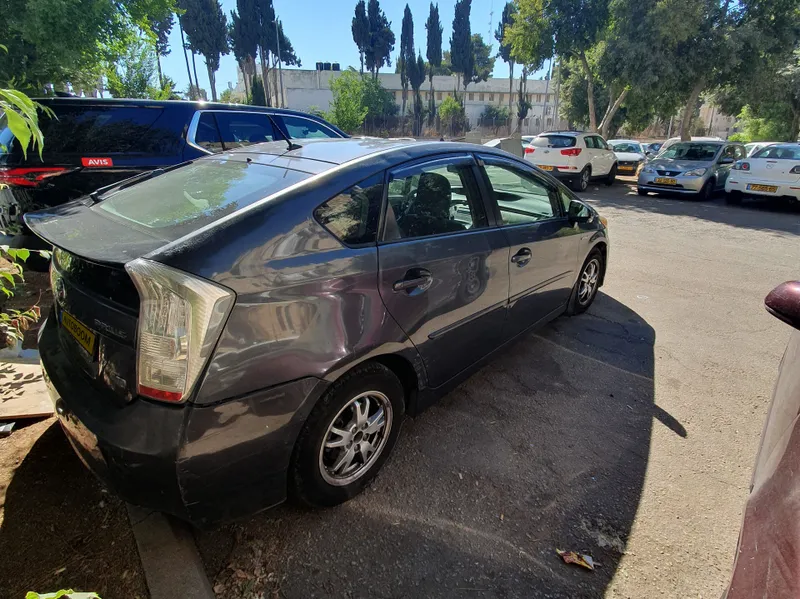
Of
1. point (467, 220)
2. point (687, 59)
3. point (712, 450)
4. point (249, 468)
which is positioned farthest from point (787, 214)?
point (249, 468)

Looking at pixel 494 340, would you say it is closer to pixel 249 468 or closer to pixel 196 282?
pixel 249 468

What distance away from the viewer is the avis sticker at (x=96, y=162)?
4.47m

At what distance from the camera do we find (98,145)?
4578 mm

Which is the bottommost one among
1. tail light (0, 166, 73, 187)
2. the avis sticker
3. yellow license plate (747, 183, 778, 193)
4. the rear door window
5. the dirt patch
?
the dirt patch

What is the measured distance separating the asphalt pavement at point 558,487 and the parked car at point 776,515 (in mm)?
773

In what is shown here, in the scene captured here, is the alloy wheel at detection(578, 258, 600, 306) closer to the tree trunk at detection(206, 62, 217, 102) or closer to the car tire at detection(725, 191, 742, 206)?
the car tire at detection(725, 191, 742, 206)

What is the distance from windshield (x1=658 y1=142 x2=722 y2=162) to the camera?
13305 mm

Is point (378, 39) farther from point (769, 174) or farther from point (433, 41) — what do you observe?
point (769, 174)

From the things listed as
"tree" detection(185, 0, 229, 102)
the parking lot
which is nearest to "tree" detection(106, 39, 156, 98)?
the parking lot

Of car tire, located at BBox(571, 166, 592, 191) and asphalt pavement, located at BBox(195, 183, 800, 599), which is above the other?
car tire, located at BBox(571, 166, 592, 191)

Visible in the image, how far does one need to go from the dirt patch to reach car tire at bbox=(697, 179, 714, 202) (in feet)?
48.3

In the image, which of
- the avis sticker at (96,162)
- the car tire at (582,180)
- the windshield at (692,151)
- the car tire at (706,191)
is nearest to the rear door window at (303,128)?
the avis sticker at (96,162)

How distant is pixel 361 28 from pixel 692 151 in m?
65.6

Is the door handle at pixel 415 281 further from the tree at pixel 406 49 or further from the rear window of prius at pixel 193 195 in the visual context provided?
the tree at pixel 406 49
